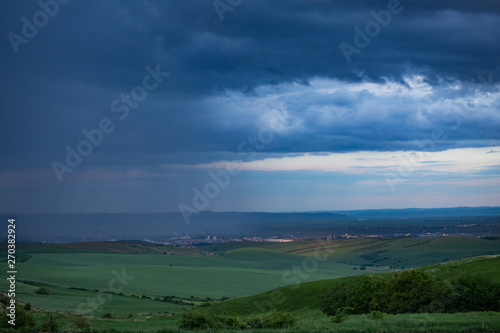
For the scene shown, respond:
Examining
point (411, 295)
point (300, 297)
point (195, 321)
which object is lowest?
point (300, 297)

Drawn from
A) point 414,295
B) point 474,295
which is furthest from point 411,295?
point 474,295

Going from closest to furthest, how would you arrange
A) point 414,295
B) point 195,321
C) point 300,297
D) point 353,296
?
point 195,321 < point 414,295 < point 353,296 < point 300,297

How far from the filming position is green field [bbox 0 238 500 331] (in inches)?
2242

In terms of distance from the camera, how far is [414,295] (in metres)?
41.9

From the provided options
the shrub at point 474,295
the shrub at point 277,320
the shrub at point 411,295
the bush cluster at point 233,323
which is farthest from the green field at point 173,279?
the shrub at point 474,295

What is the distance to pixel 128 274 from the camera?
4870 inches

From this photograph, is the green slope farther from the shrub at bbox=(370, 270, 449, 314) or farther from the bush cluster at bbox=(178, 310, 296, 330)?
the bush cluster at bbox=(178, 310, 296, 330)

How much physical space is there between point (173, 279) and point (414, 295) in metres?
87.1

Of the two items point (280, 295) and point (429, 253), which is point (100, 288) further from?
point (429, 253)

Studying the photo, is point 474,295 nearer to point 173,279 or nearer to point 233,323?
point 233,323

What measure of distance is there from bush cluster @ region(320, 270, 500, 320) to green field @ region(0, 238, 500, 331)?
3595 mm

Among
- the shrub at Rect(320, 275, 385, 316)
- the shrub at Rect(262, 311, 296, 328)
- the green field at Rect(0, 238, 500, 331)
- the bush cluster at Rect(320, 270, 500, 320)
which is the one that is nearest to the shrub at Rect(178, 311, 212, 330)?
the green field at Rect(0, 238, 500, 331)

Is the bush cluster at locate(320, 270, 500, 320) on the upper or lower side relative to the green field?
upper

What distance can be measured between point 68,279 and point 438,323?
91.8 m
